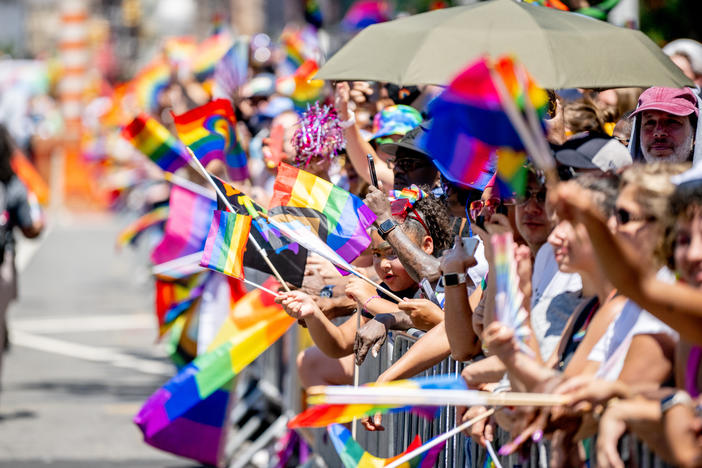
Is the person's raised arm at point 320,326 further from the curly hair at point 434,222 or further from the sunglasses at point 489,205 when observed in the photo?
the sunglasses at point 489,205

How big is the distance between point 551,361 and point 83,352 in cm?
1015

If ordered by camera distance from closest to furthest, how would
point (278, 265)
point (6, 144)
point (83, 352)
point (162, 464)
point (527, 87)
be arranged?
point (527, 87), point (278, 265), point (162, 464), point (6, 144), point (83, 352)

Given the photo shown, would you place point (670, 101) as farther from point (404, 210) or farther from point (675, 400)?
point (675, 400)

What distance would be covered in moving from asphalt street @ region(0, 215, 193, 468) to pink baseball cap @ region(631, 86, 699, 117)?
4200 mm

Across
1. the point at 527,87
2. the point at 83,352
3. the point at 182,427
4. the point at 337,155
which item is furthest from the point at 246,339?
the point at 83,352

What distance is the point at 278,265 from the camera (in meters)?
5.72

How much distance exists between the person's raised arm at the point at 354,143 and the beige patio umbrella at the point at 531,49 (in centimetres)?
70

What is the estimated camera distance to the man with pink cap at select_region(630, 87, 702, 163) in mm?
5398

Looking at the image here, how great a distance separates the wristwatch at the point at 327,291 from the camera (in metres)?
5.88

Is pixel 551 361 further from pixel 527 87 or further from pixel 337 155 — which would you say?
pixel 337 155

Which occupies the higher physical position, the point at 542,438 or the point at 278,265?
the point at 542,438

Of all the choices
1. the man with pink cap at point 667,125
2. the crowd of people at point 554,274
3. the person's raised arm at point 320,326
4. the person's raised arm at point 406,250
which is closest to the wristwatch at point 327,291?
the crowd of people at point 554,274

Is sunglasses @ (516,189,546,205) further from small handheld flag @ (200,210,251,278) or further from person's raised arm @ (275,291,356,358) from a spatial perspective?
small handheld flag @ (200,210,251,278)

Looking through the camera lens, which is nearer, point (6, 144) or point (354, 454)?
point (354, 454)
